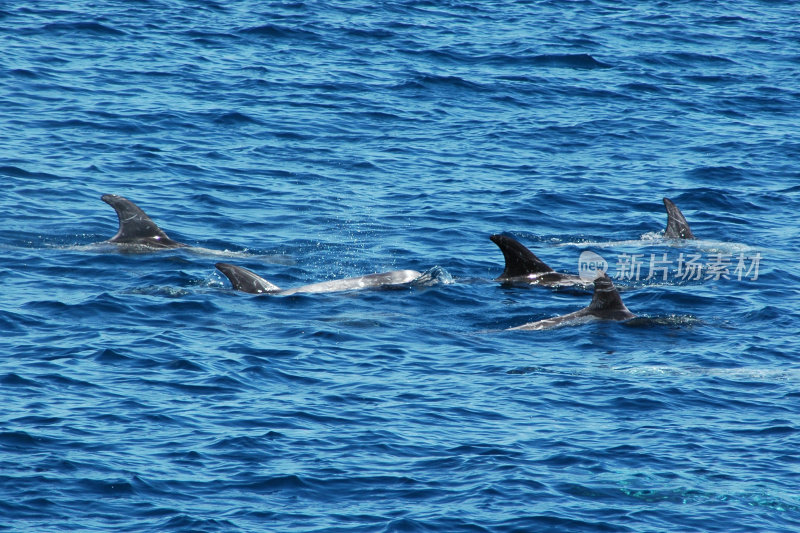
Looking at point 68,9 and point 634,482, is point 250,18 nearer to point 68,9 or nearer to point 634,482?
point 68,9

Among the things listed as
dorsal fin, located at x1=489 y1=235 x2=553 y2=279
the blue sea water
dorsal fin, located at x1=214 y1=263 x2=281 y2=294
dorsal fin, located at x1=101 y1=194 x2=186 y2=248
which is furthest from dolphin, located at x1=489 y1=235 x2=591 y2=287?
dorsal fin, located at x1=101 y1=194 x2=186 y2=248

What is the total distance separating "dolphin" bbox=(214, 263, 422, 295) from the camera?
60.4 feet

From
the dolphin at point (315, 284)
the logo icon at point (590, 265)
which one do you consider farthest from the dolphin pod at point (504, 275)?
the logo icon at point (590, 265)

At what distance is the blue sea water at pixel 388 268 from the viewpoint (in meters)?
11.5

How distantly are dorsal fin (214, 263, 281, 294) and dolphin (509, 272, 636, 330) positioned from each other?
4187 millimetres

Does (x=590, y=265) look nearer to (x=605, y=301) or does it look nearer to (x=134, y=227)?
(x=605, y=301)

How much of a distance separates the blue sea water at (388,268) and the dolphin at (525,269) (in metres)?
0.36

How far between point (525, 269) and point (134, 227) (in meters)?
7.02

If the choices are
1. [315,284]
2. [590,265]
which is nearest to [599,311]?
[590,265]

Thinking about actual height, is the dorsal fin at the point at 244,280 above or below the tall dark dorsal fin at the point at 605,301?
below

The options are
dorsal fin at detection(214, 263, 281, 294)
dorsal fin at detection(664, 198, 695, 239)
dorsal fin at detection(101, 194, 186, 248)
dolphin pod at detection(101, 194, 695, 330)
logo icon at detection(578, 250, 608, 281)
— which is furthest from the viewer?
dorsal fin at detection(664, 198, 695, 239)

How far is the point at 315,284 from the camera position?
62.2 ft

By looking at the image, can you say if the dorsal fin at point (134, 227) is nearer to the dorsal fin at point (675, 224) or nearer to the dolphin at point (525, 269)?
the dolphin at point (525, 269)

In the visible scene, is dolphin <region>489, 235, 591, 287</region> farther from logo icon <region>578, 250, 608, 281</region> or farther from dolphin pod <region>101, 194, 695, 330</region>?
logo icon <region>578, 250, 608, 281</region>
